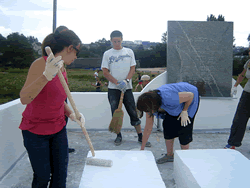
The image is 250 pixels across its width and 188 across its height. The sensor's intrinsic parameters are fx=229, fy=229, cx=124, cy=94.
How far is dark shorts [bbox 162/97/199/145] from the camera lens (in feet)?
8.08

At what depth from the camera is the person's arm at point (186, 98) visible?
7.38 ft

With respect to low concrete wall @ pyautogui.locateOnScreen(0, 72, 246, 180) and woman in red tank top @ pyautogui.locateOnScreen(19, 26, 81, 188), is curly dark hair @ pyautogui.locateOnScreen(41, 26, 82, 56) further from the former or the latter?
low concrete wall @ pyautogui.locateOnScreen(0, 72, 246, 180)

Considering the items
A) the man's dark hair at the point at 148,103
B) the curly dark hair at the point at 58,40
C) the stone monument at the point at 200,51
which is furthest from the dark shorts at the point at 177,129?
the stone monument at the point at 200,51

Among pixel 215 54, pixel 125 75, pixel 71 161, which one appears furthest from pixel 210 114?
pixel 71 161

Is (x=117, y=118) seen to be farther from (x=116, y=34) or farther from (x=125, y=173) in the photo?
(x=125, y=173)

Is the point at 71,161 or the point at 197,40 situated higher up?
the point at 197,40

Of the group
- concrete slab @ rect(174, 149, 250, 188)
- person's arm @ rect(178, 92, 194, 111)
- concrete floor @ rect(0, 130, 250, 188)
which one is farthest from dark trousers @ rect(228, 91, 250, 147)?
concrete slab @ rect(174, 149, 250, 188)

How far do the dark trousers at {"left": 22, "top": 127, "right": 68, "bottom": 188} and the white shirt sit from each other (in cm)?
182

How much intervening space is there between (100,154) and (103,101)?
229 centimetres

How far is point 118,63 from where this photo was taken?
3.31 m

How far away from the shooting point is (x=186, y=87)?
94.3 inches

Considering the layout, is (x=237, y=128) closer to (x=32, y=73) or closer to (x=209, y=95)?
(x=209, y=95)

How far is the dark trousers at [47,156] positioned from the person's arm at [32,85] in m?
0.29

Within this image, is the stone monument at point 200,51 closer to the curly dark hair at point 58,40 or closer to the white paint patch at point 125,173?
the white paint patch at point 125,173
